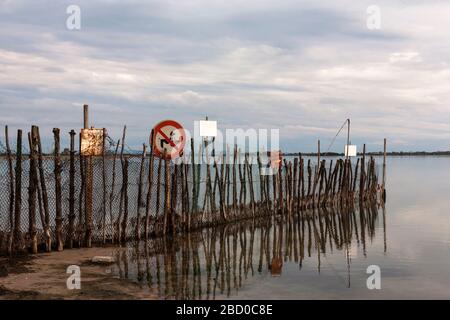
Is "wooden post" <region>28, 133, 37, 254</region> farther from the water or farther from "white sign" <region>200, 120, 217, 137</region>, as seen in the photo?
"white sign" <region>200, 120, 217, 137</region>

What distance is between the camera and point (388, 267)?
10453 mm

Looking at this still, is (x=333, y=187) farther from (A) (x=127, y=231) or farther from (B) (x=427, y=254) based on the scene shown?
(A) (x=127, y=231)

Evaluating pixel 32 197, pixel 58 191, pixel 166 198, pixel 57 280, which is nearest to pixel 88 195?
pixel 58 191

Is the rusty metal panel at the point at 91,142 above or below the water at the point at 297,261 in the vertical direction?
above

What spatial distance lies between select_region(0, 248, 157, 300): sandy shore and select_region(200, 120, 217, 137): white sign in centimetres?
543

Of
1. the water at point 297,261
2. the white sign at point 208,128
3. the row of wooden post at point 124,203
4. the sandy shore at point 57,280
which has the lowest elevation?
the water at point 297,261

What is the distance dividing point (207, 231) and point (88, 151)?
172 inches

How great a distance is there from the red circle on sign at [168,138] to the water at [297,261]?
2.33 m

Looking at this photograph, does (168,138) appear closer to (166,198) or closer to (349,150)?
(166,198)

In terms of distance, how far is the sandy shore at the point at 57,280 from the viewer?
7.70m

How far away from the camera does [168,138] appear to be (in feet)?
42.3

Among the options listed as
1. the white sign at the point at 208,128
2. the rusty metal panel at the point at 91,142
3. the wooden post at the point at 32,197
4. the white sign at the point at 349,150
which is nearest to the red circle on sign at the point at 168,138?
the rusty metal panel at the point at 91,142

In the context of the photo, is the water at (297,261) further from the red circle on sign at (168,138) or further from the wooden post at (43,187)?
the red circle on sign at (168,138)

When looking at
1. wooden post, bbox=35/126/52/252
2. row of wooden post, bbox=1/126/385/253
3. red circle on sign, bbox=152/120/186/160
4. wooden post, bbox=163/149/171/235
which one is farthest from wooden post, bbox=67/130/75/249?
wooden post, bbox=163/149/171/235
